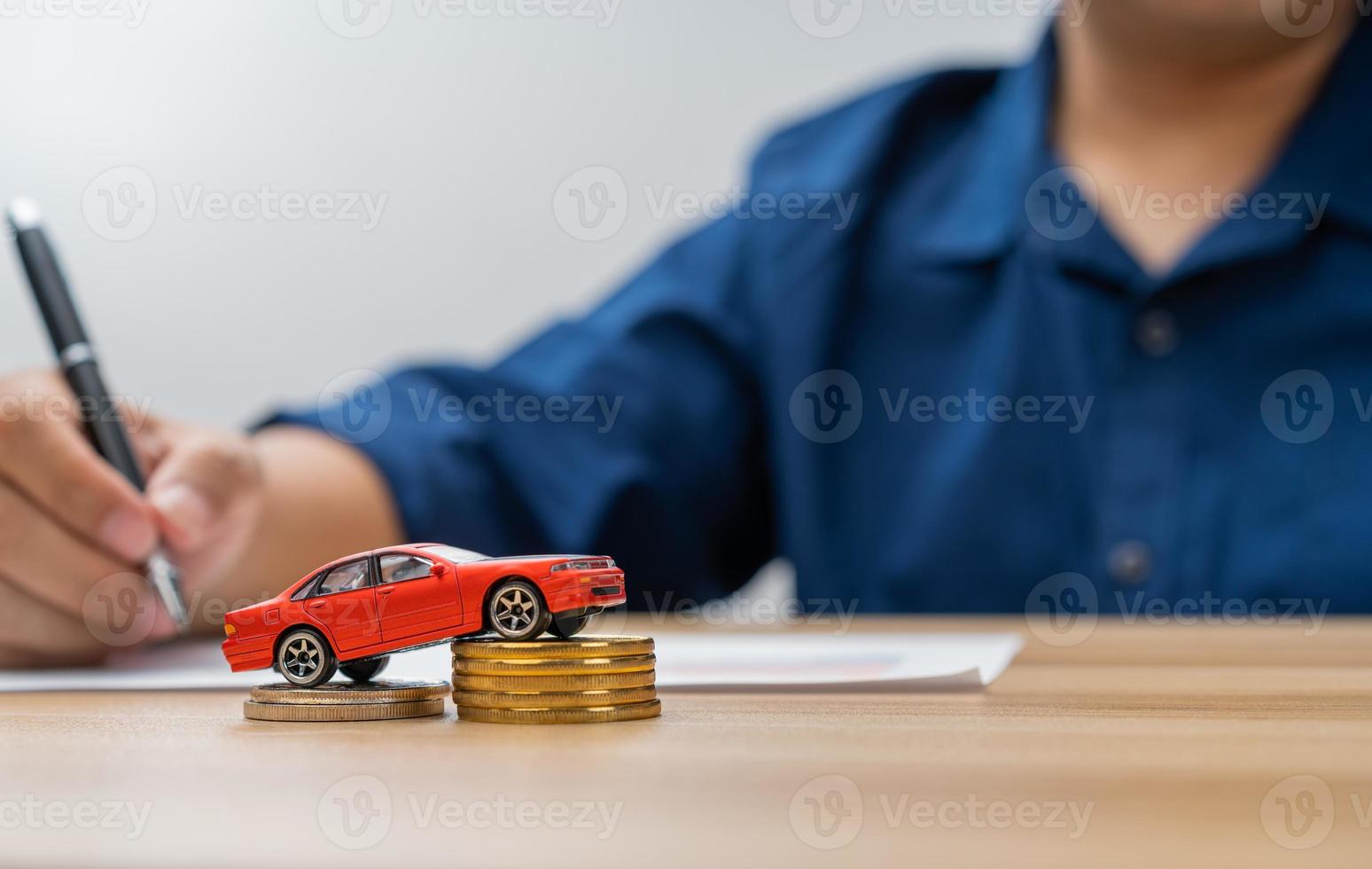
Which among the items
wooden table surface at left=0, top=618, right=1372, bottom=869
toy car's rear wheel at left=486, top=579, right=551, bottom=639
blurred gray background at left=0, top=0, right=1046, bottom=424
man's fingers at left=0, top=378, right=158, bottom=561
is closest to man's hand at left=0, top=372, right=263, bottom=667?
man's fingers at left=0, top=378, right=158, bottom=561

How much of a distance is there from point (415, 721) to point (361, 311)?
6.30 ft

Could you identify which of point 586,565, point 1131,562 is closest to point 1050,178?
point 1131,562

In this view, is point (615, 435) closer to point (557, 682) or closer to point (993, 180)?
point (993, 180)

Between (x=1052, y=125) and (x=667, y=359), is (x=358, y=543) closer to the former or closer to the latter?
(x=667, y=359)

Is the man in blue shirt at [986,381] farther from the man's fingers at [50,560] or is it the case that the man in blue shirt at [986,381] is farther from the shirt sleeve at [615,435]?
the man's fingers at [50,560]

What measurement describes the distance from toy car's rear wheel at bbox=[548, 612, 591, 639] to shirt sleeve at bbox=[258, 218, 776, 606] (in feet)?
2.11

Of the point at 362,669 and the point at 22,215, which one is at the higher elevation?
the point at 22,215

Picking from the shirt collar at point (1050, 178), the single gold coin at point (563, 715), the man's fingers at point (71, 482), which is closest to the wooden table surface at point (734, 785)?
the single gold coin at point (563, 715)

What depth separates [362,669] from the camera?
19.3 inches

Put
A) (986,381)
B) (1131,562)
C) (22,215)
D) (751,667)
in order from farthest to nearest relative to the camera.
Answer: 1. (986,381)
2. (1131,562)
3. (22,215)
4. (751,667)

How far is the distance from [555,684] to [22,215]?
603 mm

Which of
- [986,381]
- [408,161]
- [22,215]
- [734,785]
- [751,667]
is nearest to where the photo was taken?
[734,785]

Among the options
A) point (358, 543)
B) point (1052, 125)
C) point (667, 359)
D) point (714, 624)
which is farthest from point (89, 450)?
point (1052, 125)

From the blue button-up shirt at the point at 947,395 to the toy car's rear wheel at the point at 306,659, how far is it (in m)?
0.62
